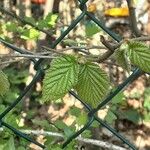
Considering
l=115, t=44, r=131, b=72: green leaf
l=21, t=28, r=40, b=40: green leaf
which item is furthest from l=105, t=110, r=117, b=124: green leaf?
l=115, t=44, r=131, b=72: green leaf

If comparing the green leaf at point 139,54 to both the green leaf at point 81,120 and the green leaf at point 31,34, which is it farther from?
the green leaf at point 31,34

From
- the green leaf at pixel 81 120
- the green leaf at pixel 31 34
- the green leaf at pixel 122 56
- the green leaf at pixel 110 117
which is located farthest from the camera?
the green leaf at pixel 31 34

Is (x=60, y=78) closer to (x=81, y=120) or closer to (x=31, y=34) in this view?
(x=81, y=120)

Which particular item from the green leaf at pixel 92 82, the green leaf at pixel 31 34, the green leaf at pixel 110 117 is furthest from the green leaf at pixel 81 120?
the green leaf at pixel 92 82

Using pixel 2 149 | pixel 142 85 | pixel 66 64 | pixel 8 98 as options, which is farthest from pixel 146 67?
pixel 142 85

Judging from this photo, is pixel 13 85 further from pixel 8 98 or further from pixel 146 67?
pixel 146 67

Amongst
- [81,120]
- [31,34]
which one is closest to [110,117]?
[81,120]

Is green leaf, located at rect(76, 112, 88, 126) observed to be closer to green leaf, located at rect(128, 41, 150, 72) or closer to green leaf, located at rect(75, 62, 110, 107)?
green leaf, located at rect(75, 62, 110, 107)
